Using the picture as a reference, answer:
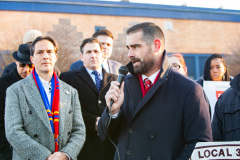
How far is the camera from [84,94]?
4.43 meters

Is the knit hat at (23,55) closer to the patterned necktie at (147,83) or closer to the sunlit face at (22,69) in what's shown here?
the sunlit face at (22,69)

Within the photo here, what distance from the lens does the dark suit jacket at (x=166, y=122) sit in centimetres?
265

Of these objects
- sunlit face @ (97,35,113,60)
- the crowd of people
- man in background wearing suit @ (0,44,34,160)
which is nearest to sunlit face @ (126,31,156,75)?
the crowd of people

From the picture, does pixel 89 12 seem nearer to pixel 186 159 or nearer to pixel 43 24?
pixel 43 24

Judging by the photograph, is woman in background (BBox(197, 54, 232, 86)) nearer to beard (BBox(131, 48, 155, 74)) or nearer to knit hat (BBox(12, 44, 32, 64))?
beard (BBox(131, 48, 155, 74))

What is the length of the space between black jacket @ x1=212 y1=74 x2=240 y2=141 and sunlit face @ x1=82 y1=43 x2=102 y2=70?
2072 millimetres

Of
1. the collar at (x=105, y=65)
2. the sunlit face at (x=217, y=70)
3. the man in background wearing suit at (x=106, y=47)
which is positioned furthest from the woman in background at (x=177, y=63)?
the collar at (x=105, y=65)

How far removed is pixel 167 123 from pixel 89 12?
17999 millimetres

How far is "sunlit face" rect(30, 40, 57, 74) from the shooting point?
384 centimetres

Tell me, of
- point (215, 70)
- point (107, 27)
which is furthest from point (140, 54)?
point (107, 27)

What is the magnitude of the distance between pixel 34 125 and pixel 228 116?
2.20 meters

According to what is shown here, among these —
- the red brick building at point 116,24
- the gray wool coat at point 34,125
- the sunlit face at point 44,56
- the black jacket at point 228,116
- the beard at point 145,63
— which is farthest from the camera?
the red brick building at point 116,24

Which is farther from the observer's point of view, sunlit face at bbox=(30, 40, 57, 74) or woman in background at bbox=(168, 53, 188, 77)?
woman in background at bbox=(168, 53, 188, 77)

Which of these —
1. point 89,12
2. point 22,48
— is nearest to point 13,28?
point 89,12
